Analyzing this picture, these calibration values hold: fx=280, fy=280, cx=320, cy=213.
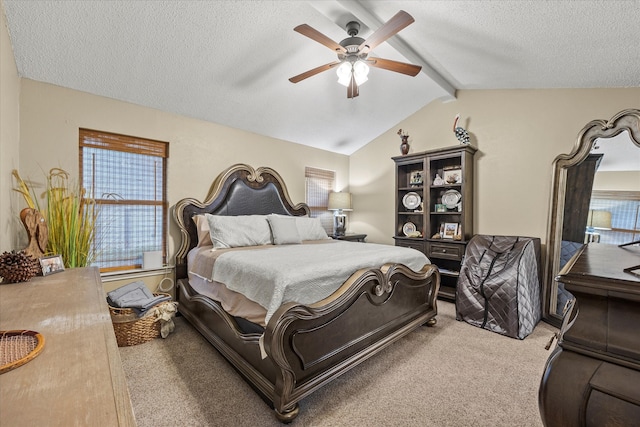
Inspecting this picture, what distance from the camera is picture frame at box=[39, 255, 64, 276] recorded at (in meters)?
1.73

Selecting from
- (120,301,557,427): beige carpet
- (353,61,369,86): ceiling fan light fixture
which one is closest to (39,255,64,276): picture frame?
(120,301,557,427): beige carpet

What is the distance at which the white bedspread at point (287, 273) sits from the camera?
1682 mm

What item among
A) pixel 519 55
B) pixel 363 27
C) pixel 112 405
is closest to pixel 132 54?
pixel 363 27

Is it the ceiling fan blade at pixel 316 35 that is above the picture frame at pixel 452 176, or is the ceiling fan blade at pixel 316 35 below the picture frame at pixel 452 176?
above

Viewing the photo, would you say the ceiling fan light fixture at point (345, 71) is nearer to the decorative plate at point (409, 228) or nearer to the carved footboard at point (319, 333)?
the carved footboard at point (319, 333)

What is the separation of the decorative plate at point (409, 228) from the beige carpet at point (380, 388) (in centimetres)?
184

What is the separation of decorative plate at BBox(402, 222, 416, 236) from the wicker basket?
3.37 metres

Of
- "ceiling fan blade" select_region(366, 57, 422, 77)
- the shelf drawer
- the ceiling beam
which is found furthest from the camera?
the shelf drawer

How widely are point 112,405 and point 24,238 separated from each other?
2.78 meters

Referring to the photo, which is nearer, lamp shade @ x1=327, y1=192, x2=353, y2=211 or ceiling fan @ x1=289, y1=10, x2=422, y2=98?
ceiling fan @ x1=289, y1=10, x2=422, y2=98

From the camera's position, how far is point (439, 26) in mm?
2338

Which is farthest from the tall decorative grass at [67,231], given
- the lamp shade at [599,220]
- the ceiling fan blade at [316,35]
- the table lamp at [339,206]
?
the lamp shade at [599,220]

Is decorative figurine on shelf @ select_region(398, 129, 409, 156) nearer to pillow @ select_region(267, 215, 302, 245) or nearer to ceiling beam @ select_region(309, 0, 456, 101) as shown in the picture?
ceiling beam @ select_region(309, 0, 456, 101)

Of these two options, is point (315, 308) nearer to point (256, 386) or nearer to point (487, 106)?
point (256, 386)
